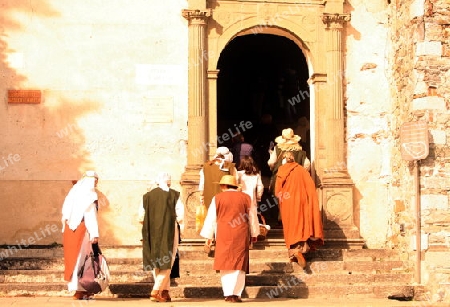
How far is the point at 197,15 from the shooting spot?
1348cm

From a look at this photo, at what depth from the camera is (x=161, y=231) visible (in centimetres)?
1104

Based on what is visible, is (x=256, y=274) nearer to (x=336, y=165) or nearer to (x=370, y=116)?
(x=336, y=165)

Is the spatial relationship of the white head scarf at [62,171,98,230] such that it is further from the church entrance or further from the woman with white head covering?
the church entrance

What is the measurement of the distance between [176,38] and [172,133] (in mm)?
1372

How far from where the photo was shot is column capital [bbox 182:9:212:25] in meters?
13.5

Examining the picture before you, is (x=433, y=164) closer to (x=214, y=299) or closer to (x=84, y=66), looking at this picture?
(x=214, y=299)

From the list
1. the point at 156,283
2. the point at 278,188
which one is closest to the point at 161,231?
the point at 156,283

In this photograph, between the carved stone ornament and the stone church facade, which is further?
the carved stone ornament

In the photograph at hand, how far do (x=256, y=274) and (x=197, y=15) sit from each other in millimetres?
3902

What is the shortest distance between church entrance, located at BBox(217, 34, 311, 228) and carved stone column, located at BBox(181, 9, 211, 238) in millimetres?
2938

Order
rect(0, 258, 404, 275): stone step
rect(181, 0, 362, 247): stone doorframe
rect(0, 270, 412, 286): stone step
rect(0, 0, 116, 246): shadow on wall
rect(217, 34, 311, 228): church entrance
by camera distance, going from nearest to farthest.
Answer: rect(0, 270, 412, 286): stone step
rect(0, 258, 404, 275): stone step
rect(0, 0, 116, 246): shadow on wall
rect(181, 0, 362, 247): stone doorframe
rect(217, 34, 311, 228): church entrance

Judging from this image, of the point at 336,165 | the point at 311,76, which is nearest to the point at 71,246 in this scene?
the point at 336,165

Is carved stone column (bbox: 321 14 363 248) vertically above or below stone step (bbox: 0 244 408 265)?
above

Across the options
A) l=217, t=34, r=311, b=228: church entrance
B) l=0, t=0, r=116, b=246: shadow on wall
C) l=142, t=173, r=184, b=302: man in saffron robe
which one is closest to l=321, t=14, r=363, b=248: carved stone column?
l=217, t=34, r=311, b=228: church entrance
